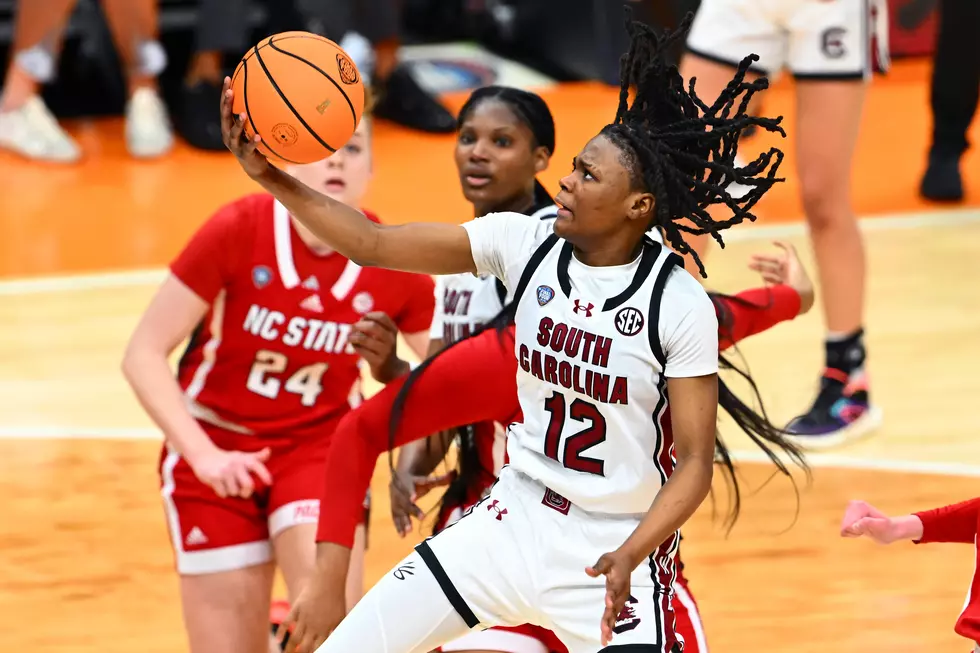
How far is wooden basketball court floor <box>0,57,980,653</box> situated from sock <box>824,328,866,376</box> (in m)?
0.25

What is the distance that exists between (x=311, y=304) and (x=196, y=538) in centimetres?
63

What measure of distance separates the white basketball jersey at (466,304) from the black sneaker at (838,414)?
2063 mm

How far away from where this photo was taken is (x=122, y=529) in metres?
4.68

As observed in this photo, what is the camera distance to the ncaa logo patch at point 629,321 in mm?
2703

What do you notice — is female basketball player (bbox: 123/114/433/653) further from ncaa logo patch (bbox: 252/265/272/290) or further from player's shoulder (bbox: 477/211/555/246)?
player's shoulder (bbox: 477/211/555/246)

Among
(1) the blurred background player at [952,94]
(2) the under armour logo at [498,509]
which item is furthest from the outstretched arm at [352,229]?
(1) the blurred background player at [952,94]

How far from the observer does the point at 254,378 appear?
12.6 feet

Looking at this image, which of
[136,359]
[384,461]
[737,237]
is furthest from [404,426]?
[737,237]

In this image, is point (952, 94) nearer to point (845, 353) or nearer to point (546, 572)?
point (845, 353)

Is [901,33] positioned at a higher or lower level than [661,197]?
lower

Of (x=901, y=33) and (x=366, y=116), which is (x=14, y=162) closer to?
(x=366, y=116)

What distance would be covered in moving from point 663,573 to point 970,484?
91.1 inches

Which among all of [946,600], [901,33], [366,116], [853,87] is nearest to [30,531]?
[366,116]

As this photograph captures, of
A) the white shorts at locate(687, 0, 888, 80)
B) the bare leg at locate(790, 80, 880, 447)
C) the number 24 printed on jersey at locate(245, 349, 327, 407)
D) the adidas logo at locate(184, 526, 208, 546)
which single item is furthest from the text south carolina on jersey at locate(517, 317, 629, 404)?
the white shorts at locate(687, 0, 888, 80)
